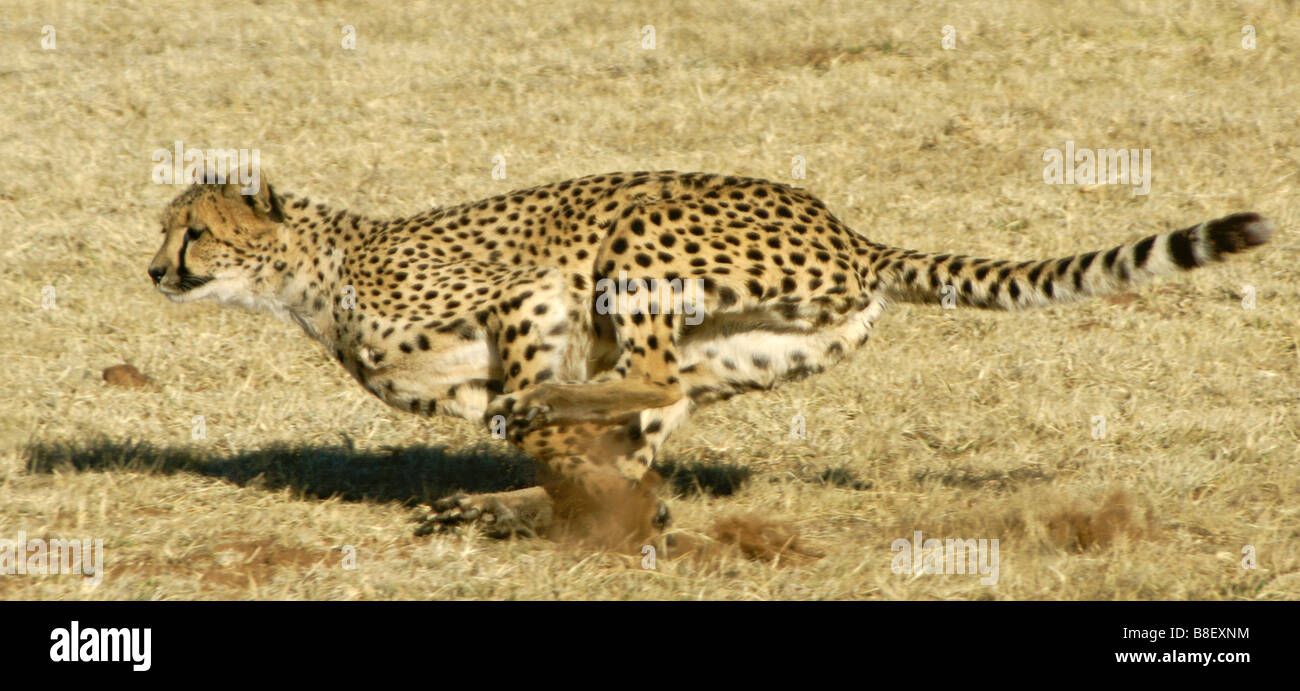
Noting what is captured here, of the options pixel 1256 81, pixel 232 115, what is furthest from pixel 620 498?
pixel 1256 81

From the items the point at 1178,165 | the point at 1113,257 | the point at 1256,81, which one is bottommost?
the point at 1113,257

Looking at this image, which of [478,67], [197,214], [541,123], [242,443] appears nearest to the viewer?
[197,214]

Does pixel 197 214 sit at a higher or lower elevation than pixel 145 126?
lower

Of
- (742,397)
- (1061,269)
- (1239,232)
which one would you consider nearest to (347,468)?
(742,397)

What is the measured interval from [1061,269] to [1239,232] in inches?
23.3

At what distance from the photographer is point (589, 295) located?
4383 millimetres

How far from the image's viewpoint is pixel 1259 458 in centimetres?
495

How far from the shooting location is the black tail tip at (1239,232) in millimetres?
3666

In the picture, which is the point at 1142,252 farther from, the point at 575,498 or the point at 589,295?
the point at 575,498

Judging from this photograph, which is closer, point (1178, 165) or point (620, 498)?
point (620, 498)

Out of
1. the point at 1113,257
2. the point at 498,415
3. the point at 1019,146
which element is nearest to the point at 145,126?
the point at 1019,146

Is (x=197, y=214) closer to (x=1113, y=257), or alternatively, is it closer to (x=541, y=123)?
(x=1113, y=257)

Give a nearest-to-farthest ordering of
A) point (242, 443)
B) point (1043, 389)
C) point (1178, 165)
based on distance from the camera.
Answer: point (242, 443)
point (1043, 389)
point (1178, 165)

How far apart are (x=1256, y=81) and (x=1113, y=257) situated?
6529 mm
